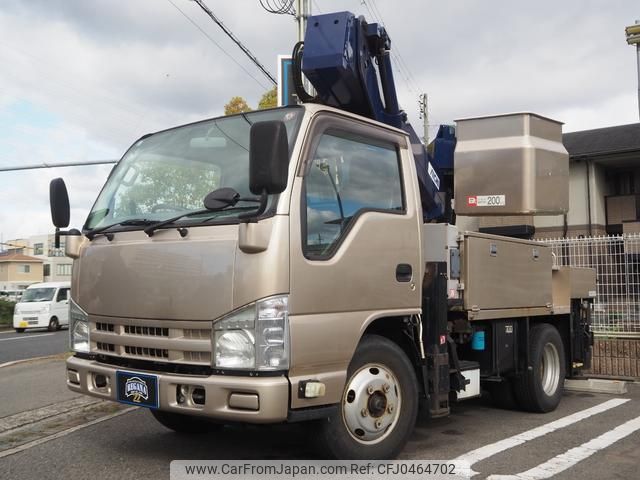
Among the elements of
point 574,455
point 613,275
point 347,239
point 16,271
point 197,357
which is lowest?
point 574,455

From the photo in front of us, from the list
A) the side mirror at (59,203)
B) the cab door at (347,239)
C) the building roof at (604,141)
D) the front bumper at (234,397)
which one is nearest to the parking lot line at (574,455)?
the cab door at (347,239)

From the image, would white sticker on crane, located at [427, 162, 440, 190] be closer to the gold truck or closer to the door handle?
the gold truck

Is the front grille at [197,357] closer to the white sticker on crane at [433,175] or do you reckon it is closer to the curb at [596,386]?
the white sticker on crane at [433,175]

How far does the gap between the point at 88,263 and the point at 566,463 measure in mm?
3800

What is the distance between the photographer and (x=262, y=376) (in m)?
3.74

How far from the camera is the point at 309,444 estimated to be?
4.19 metres

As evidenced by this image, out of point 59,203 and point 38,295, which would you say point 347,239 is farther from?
point 38,295

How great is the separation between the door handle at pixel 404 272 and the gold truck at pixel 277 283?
3 centimetres

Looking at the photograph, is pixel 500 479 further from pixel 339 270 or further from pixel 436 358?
pixel 339 270

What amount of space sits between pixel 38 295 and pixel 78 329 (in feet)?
73.5

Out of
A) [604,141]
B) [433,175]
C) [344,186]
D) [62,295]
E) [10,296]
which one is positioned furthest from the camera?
[10,296]

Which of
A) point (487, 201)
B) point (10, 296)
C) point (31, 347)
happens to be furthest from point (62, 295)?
point (10, 296)

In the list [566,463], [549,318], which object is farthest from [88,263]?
[549,318]

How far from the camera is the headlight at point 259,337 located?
3.74 m
